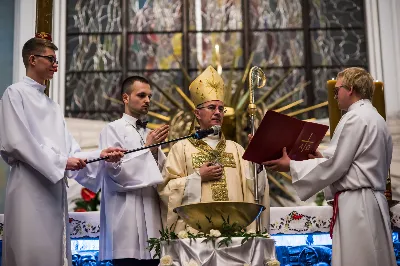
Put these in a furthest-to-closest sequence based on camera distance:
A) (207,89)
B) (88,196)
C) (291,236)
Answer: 1. (88,196)
2. (291,236)
3. (207,89)

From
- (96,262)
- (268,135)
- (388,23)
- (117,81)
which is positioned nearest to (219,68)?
(117,81)

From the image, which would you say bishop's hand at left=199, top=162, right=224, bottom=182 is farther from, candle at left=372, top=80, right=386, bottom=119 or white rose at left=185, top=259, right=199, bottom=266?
candle at left=372, top=80, right=386, bottom=119

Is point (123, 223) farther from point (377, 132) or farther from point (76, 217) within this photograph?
point (377, 132)

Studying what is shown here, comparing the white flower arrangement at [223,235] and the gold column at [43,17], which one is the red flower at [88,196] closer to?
the gold column at [43,17]

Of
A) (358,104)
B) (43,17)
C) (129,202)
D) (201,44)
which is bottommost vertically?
(129,202)

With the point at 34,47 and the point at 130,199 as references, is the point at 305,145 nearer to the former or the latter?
the point at 130,199

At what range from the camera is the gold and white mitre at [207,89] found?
198 inches

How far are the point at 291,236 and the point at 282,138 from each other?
148 cm

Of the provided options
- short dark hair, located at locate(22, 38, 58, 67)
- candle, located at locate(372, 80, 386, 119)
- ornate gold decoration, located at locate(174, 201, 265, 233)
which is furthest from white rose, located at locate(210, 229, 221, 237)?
candle, located at locate(372, 80, 386, 119)

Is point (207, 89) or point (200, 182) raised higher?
point (207, 89)

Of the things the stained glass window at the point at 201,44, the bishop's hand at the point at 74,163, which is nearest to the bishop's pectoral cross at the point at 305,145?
the bishop's hand at the point at 74,163

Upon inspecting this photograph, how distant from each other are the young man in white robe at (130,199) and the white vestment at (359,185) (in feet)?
3.71

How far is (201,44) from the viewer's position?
8.38m

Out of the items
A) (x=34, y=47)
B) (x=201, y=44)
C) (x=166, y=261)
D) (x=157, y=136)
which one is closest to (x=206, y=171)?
(x=157, y=136)
